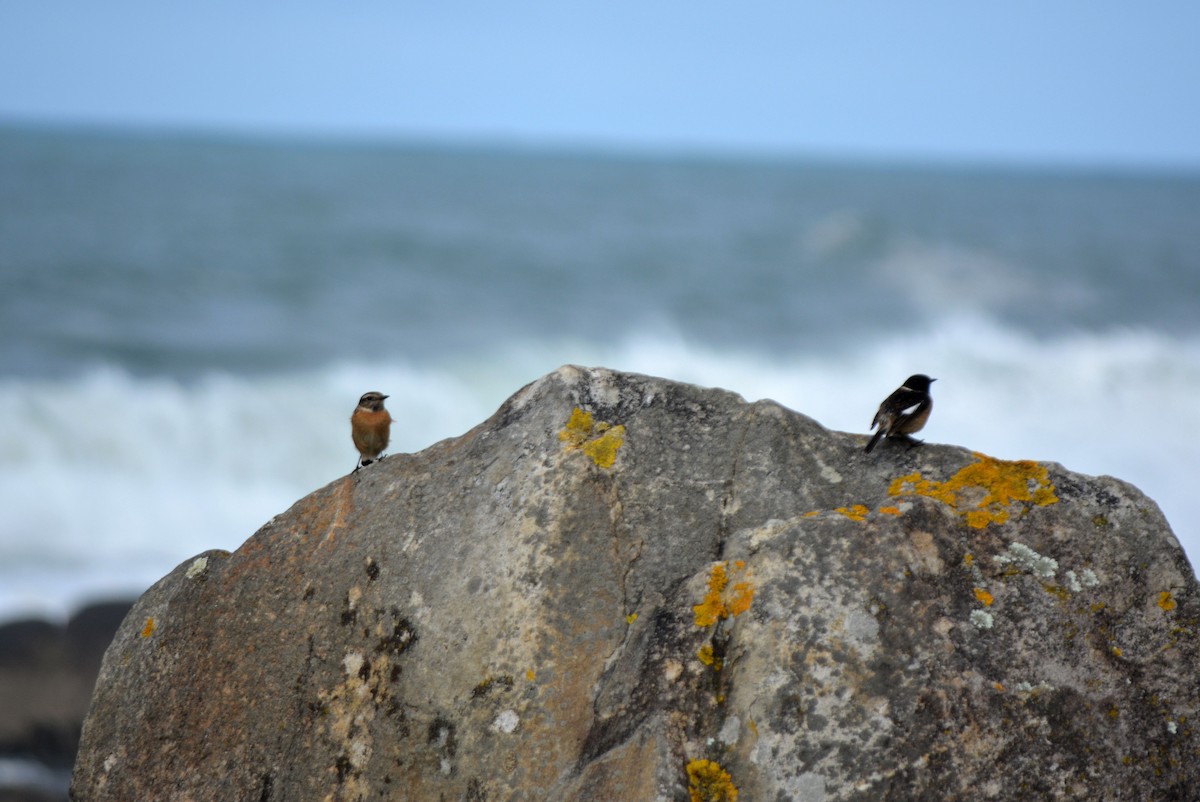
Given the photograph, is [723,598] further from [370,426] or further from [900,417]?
[370,426]

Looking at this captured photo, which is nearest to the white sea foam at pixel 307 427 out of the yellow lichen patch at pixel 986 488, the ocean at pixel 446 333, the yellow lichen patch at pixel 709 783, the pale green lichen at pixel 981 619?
the ocean at pixel 446 333

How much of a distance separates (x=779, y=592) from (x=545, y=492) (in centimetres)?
92

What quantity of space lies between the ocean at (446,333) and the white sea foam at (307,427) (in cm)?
5

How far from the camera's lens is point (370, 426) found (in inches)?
213

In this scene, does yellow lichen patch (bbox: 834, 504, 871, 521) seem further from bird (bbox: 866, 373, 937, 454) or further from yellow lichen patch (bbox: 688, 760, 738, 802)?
yellow lichen patch (bbox: 688, 760, 738, 802)

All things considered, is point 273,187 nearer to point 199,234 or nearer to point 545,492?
point 199,234

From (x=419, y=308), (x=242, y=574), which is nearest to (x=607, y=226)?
(x=419, y=308)

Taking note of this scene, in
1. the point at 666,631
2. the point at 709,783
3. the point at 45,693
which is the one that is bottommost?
the point at 45,693

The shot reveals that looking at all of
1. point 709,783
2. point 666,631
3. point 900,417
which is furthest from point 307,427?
point 709,783

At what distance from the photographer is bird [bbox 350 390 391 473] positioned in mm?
5410

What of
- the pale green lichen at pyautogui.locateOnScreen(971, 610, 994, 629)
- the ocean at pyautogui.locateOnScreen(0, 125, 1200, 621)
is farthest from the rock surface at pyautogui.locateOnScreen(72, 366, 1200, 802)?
the ocean at pyautogui.locateOnScreen(0, 125, 1200, 621)

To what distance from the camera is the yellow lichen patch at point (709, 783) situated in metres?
3.15

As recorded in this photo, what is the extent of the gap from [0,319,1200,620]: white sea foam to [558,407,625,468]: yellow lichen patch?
27.8ft

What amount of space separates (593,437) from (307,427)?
1259cm
